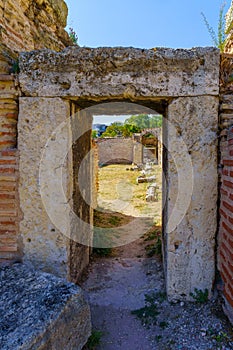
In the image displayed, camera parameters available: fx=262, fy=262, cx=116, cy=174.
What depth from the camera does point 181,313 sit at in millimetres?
2391

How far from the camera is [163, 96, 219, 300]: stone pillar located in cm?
243

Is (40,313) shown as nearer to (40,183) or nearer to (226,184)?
(40,183)

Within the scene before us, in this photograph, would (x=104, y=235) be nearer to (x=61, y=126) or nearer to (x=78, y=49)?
(x=61, y=126)

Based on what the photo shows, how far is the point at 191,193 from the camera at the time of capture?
247cm

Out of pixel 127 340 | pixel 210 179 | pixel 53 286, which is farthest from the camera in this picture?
pixel 210 179

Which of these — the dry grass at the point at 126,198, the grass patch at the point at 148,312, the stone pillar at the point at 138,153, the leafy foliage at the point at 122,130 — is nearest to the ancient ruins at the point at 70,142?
the grass patch at the point at 148,312

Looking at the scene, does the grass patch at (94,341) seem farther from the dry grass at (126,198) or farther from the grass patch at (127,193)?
the grass patch at (127,193)

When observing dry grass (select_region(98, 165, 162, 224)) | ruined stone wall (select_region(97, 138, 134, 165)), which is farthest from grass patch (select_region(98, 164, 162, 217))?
ruined stone wall (select_region(97, 138, 134, 165))

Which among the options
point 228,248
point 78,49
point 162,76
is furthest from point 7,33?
point 228,248

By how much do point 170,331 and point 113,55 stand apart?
2519 millimetres

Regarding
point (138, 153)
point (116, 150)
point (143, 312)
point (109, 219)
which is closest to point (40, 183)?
point (143, 312)

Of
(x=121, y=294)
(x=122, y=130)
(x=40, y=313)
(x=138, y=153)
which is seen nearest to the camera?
(x=40, y=313)

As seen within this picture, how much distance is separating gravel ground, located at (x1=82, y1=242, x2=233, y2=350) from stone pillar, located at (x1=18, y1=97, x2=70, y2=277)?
60cm

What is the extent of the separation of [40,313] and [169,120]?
1.90 m
